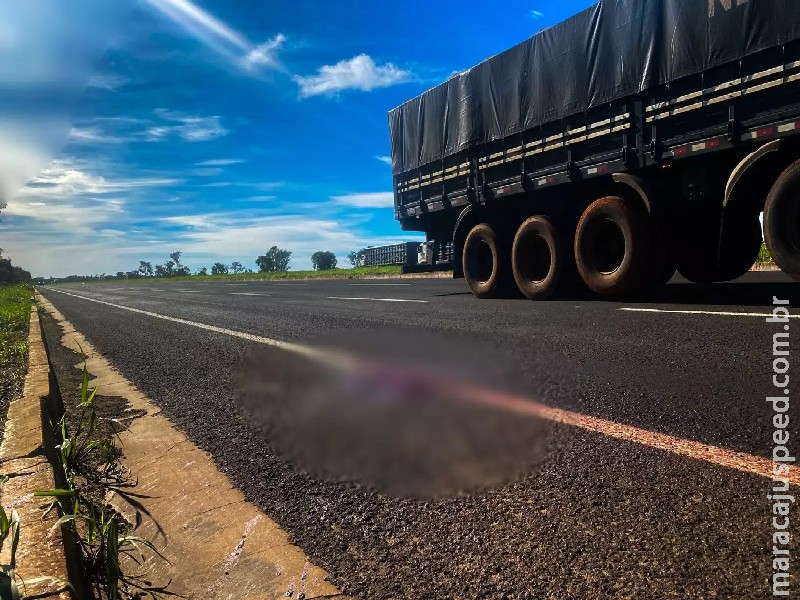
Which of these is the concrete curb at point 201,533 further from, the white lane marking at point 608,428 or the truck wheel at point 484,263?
the truck wheel at point 484,263

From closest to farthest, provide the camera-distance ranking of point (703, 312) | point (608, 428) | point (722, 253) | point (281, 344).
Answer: point (608, 428)
point (281, 344)
point (703, 312)
point (722, 253)

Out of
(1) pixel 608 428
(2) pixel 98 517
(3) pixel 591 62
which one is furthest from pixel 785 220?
(2) pixel 98 517

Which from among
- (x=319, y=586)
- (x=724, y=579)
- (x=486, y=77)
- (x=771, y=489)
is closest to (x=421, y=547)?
(x=319, y=586)

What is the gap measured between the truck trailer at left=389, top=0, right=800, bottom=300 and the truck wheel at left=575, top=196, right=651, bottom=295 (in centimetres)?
2

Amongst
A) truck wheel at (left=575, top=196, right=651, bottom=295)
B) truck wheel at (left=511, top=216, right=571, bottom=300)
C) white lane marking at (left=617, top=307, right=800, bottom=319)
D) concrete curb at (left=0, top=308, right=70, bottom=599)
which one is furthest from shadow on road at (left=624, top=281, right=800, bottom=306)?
concrete curb at (left=0, top=308, right=70, bottom=599)

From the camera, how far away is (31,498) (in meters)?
1.62

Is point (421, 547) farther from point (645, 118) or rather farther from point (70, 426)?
point (645, 118)

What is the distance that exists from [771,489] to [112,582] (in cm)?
200

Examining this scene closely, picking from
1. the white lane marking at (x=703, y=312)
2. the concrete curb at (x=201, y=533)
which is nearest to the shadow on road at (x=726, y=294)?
the white lane marking at (x=703, y=312)

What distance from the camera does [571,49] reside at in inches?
297

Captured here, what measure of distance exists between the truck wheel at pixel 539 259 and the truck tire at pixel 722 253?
1.69m

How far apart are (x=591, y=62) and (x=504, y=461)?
23.2 ft

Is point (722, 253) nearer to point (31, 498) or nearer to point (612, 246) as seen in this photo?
point (612, 246)

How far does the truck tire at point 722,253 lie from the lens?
6.48 meters
